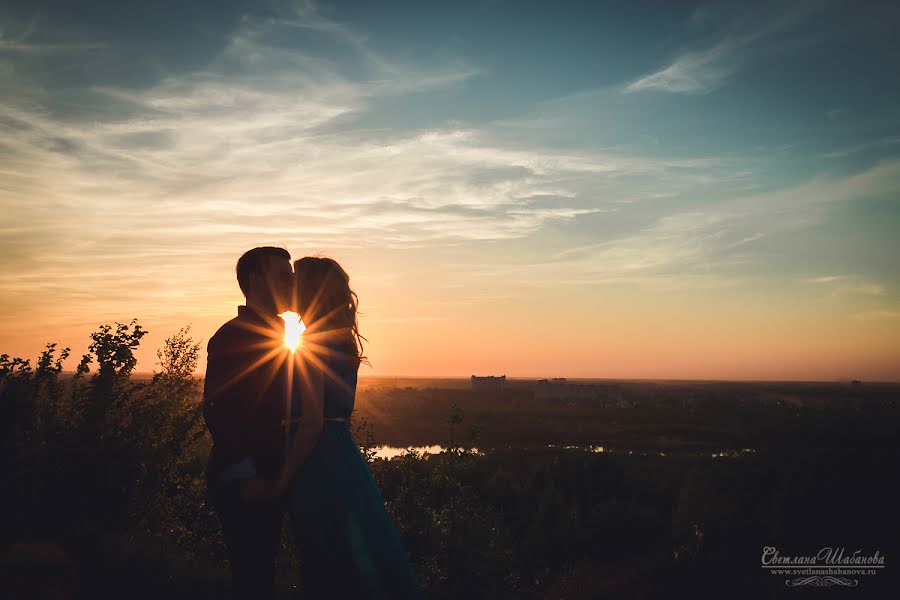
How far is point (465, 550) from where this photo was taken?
30.1 ft

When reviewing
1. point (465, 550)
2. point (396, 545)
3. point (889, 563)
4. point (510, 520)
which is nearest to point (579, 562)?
point (510, 520)

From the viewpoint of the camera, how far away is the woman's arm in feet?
10.00

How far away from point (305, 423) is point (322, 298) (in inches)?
27.9

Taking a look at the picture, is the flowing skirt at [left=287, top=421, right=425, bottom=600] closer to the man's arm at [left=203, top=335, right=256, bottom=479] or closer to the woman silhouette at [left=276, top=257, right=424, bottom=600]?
the woman silhouette at [left=276, top=257, right=424, bottom=600]

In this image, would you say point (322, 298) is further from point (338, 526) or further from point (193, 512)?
point (193, 512)

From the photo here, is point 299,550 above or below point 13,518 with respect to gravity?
above

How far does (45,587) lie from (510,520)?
25911 millimetres

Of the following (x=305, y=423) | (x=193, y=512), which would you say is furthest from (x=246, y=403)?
(x=193, y=512)

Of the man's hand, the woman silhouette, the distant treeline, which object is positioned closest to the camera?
the man's hand

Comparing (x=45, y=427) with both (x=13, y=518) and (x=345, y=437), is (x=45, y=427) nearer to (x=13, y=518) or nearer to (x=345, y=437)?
(x=13, y=518)

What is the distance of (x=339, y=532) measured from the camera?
329 cm
